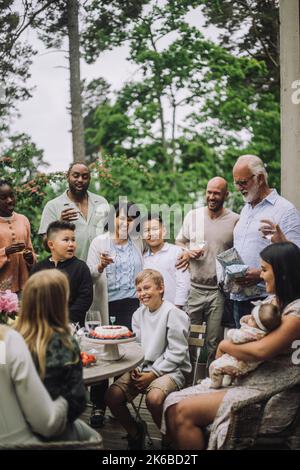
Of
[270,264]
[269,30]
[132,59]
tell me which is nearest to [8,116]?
[132,59]

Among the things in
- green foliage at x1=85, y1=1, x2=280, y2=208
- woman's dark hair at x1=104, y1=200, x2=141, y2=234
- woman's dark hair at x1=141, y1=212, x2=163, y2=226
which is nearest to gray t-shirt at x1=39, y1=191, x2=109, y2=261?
woman's dark hair at x1=104, y1=200, x2=141, y2=234

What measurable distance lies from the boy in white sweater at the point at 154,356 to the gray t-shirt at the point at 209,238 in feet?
2.81

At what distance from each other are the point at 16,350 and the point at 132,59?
9708 mm

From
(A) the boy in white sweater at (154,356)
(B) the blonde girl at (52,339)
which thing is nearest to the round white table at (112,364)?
(A) the boy in white sweater at (154,356)

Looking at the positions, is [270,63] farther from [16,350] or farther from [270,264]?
[16,350]

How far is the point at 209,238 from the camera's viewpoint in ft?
13.8

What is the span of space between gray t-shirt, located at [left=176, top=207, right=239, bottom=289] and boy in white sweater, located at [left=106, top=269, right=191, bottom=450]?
857mm

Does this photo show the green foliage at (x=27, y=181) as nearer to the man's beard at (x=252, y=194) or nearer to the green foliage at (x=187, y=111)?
the green foliage at (x=187, y=111)

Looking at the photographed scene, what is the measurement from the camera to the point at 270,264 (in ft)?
8.84

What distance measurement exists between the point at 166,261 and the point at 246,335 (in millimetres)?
1506

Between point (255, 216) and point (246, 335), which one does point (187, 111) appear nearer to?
point (255, 216)

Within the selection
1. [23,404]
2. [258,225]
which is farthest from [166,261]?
[23,404]

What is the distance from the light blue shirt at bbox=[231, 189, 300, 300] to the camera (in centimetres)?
365

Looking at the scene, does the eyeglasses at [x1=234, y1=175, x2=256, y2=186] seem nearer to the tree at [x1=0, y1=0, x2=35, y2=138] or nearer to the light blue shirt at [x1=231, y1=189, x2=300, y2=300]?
the light blue shirt at [x1=231, y1=189, x2=300, y2=300]
